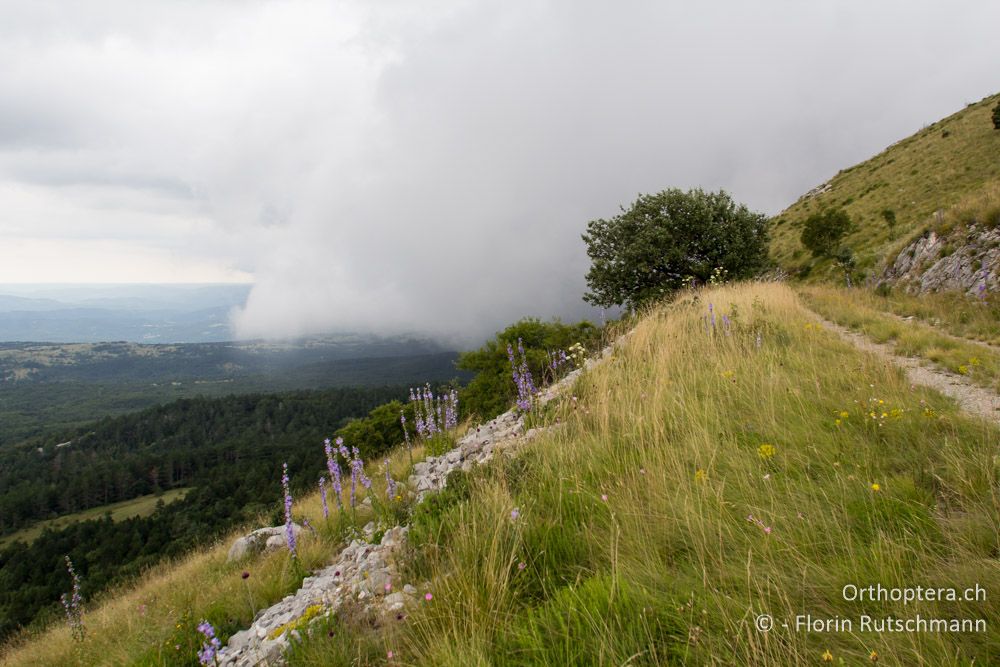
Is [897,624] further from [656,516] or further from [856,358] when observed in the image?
[856,358]

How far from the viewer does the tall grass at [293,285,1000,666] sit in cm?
184

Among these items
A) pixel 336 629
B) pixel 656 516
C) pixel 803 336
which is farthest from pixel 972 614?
pixel 803 336

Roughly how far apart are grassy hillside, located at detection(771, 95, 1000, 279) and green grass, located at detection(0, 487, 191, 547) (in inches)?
4809

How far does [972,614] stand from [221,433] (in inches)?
8020

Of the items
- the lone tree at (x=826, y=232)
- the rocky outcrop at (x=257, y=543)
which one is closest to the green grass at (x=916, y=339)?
the rocky outcrop at (x=257, y=543)

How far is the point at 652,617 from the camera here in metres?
2.02

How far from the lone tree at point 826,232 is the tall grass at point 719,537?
2588 centimetres

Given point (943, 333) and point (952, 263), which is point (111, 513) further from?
point (952, 263)

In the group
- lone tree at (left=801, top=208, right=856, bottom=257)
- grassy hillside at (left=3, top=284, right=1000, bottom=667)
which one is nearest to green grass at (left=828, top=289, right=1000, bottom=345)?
grassy hillside at (left=3, top=284, right=1000, bottom=667)

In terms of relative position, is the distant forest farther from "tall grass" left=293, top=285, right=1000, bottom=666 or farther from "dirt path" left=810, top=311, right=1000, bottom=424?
"dirt path" left=810, top=311, right=1000, bottom=424

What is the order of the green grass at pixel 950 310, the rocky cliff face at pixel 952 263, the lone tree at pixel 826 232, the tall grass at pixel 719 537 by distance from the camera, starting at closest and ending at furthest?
the tall grass at pixel 719 537
the green grass at pixel 950 310
the rocky cliff face at pixel 952 263
the lone tree at pixel 826 232

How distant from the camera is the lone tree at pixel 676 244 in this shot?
20.1 metres

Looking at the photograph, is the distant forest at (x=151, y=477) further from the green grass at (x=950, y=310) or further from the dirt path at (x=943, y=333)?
the green grass at (x=950, y=310)

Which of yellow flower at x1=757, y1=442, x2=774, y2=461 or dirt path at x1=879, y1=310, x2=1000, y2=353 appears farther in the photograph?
dirt path at x1=879, y1=310, x2=1000, y2=353
